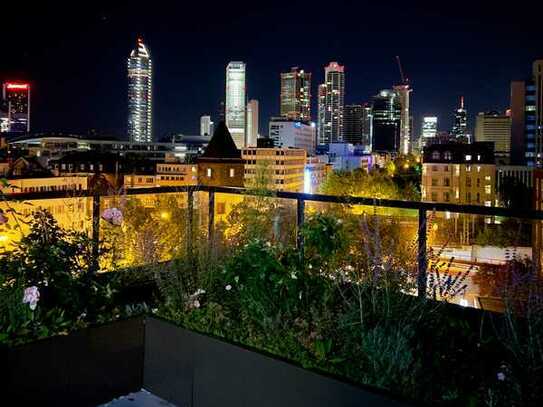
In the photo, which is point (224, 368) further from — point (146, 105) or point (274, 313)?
point (146, 105)

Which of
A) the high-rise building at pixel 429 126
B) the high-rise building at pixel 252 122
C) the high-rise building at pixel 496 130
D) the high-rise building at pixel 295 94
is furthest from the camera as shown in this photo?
the high-rise building at pixel 295 94

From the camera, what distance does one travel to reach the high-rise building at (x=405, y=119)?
150625 millimetres

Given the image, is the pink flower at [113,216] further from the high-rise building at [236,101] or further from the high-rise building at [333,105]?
the high-rise building at [333,105]

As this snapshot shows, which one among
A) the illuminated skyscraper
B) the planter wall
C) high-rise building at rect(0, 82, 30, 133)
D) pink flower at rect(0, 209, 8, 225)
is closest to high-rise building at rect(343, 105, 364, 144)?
the illuminated skyscraper

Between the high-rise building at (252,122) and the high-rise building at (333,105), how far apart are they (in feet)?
84.2

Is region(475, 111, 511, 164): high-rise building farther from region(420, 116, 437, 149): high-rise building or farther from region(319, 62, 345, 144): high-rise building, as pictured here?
region(319, 62, 345, 144): high-rise building

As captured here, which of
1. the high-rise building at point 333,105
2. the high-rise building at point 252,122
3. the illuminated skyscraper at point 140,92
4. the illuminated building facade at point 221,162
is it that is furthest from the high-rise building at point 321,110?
the illuminated building facade at point 221,162

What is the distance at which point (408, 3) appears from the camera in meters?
72.2

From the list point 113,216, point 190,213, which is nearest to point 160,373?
point 113,216

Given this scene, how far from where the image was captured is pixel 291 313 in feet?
9.82

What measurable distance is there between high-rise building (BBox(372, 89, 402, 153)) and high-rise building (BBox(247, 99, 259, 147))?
31.9 meters

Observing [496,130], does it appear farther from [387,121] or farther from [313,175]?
[313,175]

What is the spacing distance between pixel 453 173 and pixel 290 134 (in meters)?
88.9

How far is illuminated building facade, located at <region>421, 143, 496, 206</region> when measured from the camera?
51.3 metres
